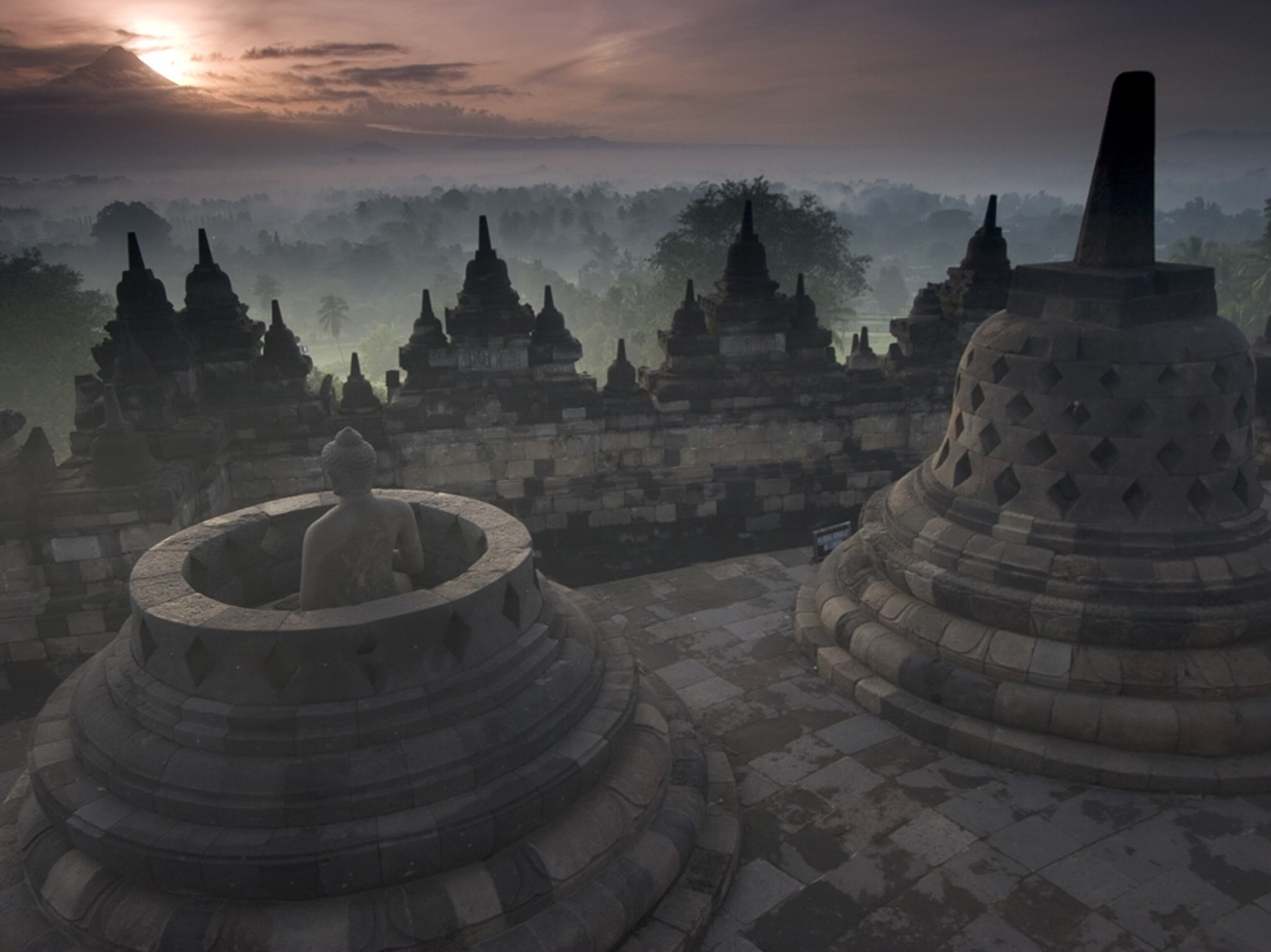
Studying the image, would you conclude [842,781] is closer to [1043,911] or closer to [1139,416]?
[1043,911]

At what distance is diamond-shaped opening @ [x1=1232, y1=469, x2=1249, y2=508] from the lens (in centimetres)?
728

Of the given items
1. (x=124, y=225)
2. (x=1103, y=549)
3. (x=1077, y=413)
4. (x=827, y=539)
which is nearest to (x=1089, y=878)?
(x=1103, y=549)

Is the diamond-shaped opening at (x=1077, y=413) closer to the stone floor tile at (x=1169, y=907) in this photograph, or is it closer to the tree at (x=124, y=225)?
the stone floor tile at (x=1169, y=907)

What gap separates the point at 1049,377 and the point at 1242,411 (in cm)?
156

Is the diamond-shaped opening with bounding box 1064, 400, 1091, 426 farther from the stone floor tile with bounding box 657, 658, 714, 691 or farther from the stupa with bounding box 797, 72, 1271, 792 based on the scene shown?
the stone floor tile with bounding box 657, 658, 714, 691

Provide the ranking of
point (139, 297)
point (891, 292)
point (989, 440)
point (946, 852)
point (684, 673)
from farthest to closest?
1. point (891, 292)
2. point (139, 297)
3. point (684, 673)
4. point (989, 440)
5. point (946, 852)

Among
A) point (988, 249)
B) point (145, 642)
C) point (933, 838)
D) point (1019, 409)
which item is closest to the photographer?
point (145, 642)

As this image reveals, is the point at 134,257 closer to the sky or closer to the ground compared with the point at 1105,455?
closer to the sky

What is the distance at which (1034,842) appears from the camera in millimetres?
5805

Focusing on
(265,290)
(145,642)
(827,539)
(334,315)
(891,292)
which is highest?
(145,642)

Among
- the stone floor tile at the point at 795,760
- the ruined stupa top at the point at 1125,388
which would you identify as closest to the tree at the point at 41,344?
the stone floor tile at the point at 795,760

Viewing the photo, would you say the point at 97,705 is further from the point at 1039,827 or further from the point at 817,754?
the point at 1039,827

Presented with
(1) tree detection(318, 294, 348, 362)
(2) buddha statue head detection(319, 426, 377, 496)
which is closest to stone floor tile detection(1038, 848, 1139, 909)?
(2) buddha statue head detection(319, 426, 377, 496)

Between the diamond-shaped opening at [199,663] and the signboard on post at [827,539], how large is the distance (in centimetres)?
685
